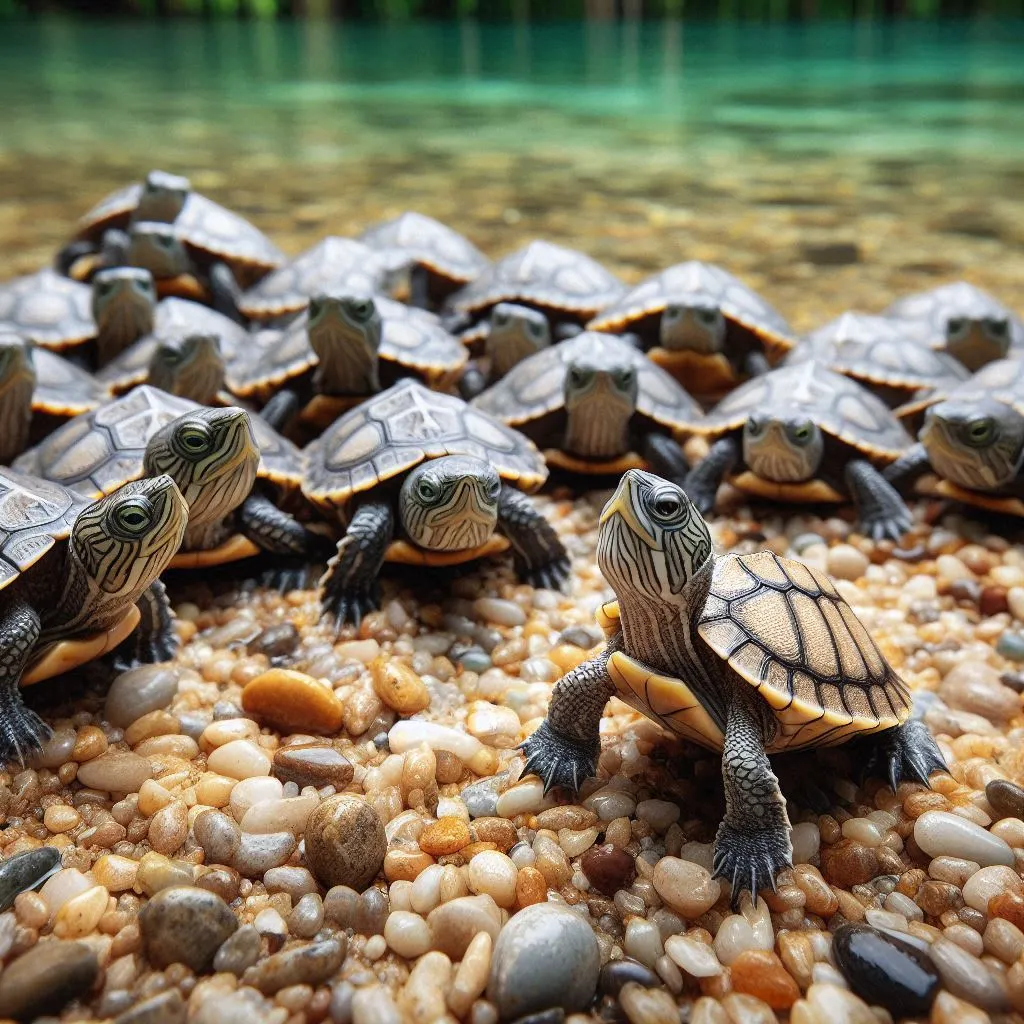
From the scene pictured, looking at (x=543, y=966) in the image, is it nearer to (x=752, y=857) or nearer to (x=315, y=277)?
(x=752, y=857)

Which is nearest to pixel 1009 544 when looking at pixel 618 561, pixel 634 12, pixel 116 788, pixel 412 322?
pixel 618 561

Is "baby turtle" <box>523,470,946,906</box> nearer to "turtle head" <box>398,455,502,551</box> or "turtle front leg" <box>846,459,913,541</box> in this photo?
"turtle head" <box>398,455,502,551</box>

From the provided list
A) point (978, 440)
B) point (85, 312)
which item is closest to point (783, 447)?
point (978, 440)

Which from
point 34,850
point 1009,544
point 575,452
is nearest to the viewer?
point 34,850

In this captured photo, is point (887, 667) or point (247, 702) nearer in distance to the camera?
point (887, 667)

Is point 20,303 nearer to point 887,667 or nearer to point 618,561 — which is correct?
point 618,561

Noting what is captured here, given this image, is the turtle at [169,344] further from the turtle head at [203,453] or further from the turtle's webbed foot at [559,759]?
the turtle's webbed foot at [559,759]

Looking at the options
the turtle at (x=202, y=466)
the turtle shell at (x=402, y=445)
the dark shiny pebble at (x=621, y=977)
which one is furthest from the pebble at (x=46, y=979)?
the turtle shell at (x=402, y=445)
